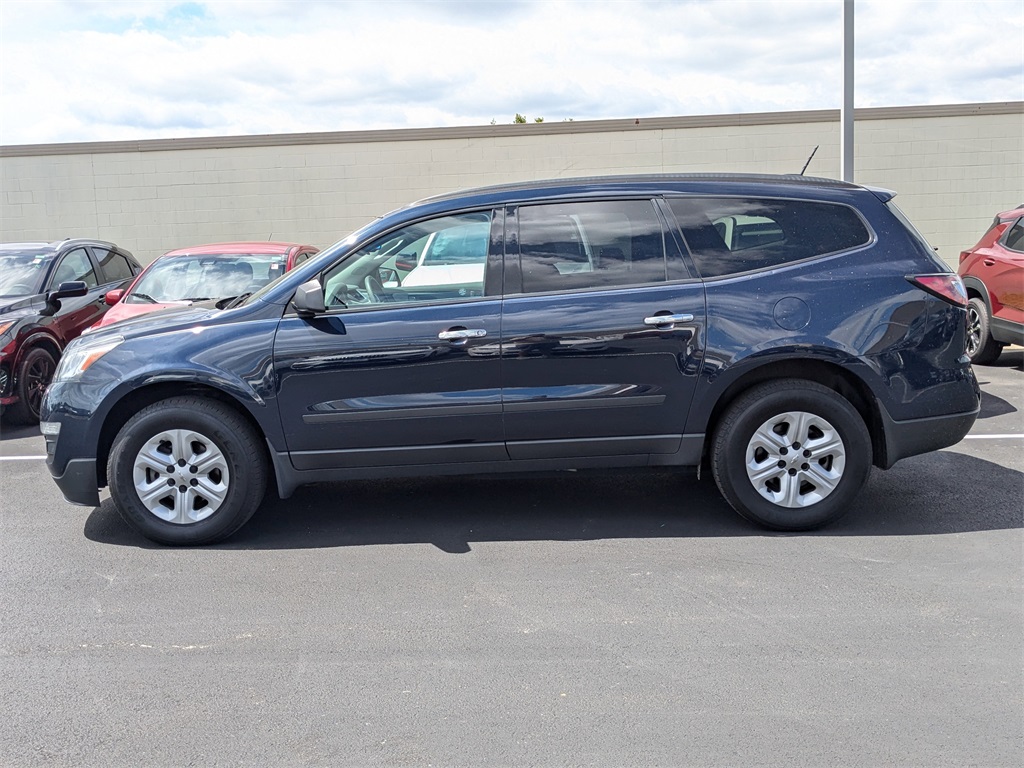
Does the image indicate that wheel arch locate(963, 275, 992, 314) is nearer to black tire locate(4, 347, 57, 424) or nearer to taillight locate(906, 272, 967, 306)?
taillight locate(906, 272, 967, 306)

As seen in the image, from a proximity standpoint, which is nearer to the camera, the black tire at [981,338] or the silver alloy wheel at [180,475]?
the silver alloy wheel at [180,475]

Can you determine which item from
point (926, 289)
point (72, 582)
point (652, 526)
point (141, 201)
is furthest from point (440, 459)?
point (141, 201)

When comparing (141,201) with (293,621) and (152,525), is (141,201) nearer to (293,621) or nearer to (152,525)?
(152,525)

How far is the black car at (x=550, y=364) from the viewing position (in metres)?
5.20

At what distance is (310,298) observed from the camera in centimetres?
512

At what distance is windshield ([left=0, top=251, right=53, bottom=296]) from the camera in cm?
954

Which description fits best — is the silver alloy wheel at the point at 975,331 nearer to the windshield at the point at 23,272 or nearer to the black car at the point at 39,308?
the black car at the point at 39,308

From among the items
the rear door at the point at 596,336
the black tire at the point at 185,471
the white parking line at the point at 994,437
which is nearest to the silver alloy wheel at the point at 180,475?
the black tire at the point at 185,471

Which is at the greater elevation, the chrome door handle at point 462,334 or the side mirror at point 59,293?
the side mirror at point 59,293

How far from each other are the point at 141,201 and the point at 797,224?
13.5 m

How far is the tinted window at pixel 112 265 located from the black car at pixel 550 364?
609 cm

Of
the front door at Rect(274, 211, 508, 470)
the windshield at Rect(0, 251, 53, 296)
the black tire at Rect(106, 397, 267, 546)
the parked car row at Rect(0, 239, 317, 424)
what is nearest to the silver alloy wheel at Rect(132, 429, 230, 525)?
the black tire at Rect(106, 397, 267, 546)

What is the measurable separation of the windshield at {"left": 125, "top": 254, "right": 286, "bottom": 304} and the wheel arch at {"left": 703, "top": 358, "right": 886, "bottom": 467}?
488cm

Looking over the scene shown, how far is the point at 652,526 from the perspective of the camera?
215 inches
